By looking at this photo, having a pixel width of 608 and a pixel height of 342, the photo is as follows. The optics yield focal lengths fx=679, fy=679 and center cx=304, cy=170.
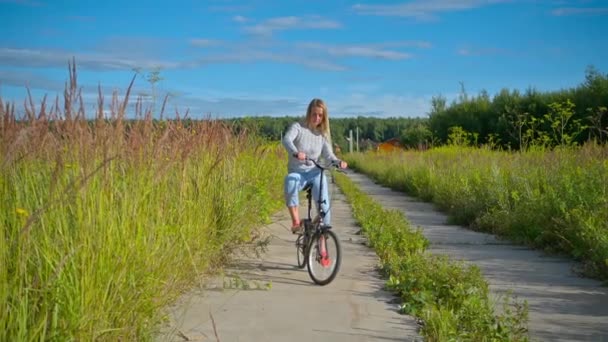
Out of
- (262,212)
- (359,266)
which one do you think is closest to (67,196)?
(359,266)

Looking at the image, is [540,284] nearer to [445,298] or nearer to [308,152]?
[445,298]

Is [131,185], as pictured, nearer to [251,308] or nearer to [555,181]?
[251,308]

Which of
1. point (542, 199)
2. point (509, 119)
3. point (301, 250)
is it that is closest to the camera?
point (301, 250)

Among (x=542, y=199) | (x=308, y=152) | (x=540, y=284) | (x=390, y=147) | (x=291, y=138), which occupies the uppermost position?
(x=390, y=147)

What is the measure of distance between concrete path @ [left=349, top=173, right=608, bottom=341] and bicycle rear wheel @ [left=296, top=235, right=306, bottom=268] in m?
1.96

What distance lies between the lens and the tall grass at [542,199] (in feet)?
26.6

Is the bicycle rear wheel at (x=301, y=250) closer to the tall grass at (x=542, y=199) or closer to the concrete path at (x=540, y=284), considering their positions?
the concrete path at (x=540, y=284)

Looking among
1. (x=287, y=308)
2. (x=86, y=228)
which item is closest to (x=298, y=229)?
(x=287, y=308)

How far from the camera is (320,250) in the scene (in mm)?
6887

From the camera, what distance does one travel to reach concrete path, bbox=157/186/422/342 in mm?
4664

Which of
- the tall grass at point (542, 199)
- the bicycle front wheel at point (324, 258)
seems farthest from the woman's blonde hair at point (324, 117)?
the tall grass at point (542, 199)

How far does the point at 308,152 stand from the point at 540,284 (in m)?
2.78

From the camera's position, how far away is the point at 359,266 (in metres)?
7.65

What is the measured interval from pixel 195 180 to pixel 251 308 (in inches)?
79.4
